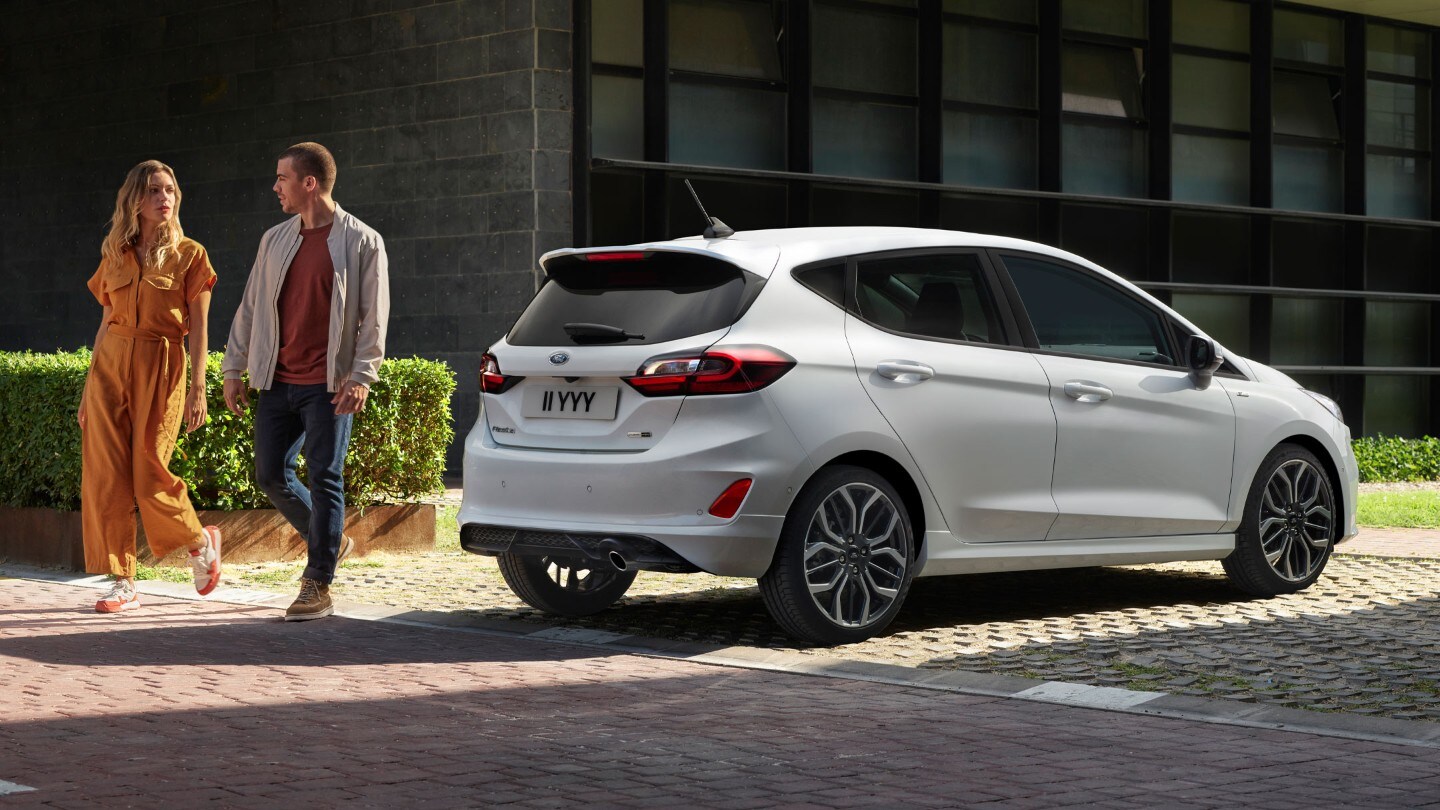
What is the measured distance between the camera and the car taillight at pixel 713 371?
7.71 m

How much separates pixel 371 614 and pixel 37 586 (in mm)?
2165

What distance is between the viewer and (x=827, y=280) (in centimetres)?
825

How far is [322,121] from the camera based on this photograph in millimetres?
19000

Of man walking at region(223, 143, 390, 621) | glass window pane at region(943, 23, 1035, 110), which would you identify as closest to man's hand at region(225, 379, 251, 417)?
man walking at region(223, 143, 390, 621)

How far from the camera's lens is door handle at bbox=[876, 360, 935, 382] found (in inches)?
321

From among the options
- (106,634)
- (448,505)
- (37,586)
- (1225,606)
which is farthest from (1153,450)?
(448,505)

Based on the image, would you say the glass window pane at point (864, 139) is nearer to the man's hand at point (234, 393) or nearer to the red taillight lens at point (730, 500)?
the man's hand at point (234, 393)

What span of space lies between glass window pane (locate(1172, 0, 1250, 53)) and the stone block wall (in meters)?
8.18

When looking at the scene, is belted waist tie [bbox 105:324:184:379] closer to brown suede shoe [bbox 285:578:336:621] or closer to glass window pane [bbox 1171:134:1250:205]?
brown suede shoe [bbox 285:578:336:621]

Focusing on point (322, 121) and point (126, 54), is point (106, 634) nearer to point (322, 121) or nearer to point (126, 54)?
point (322, 121)

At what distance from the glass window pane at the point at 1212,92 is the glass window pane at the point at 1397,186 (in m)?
2.24

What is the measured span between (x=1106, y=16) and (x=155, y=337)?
1467cm

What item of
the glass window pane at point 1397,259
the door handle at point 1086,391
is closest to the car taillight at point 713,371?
the door handle at point 1086,391

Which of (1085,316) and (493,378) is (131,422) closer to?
(493,378)
